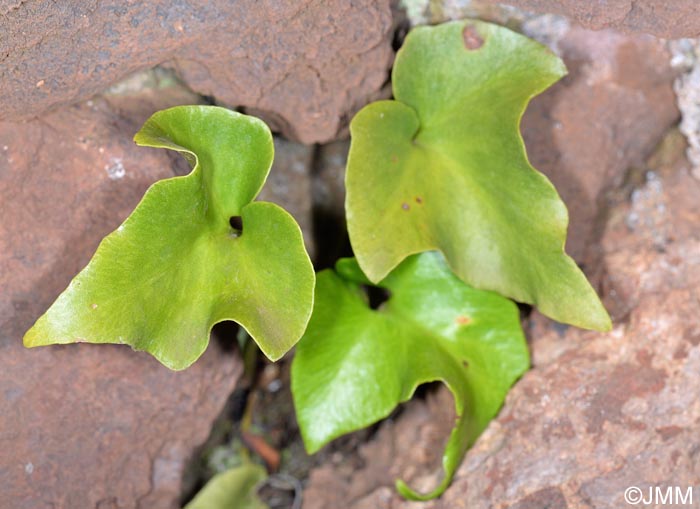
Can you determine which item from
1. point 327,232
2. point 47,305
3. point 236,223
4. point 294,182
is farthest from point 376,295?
point 47,305

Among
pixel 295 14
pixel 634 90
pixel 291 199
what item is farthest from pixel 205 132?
pixel 634 90

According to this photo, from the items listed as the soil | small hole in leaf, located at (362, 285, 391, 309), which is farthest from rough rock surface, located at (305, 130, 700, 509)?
small hole in leaf, located at (362, 285, 391, 309)

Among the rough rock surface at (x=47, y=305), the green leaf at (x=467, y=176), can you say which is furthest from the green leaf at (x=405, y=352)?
the rough rock surface at (x=47, y=305)

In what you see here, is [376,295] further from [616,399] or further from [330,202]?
[616,399]

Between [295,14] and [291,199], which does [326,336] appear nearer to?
[291,199]

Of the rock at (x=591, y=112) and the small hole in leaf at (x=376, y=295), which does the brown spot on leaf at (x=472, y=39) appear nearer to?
the rock at (x=591, y=112)
